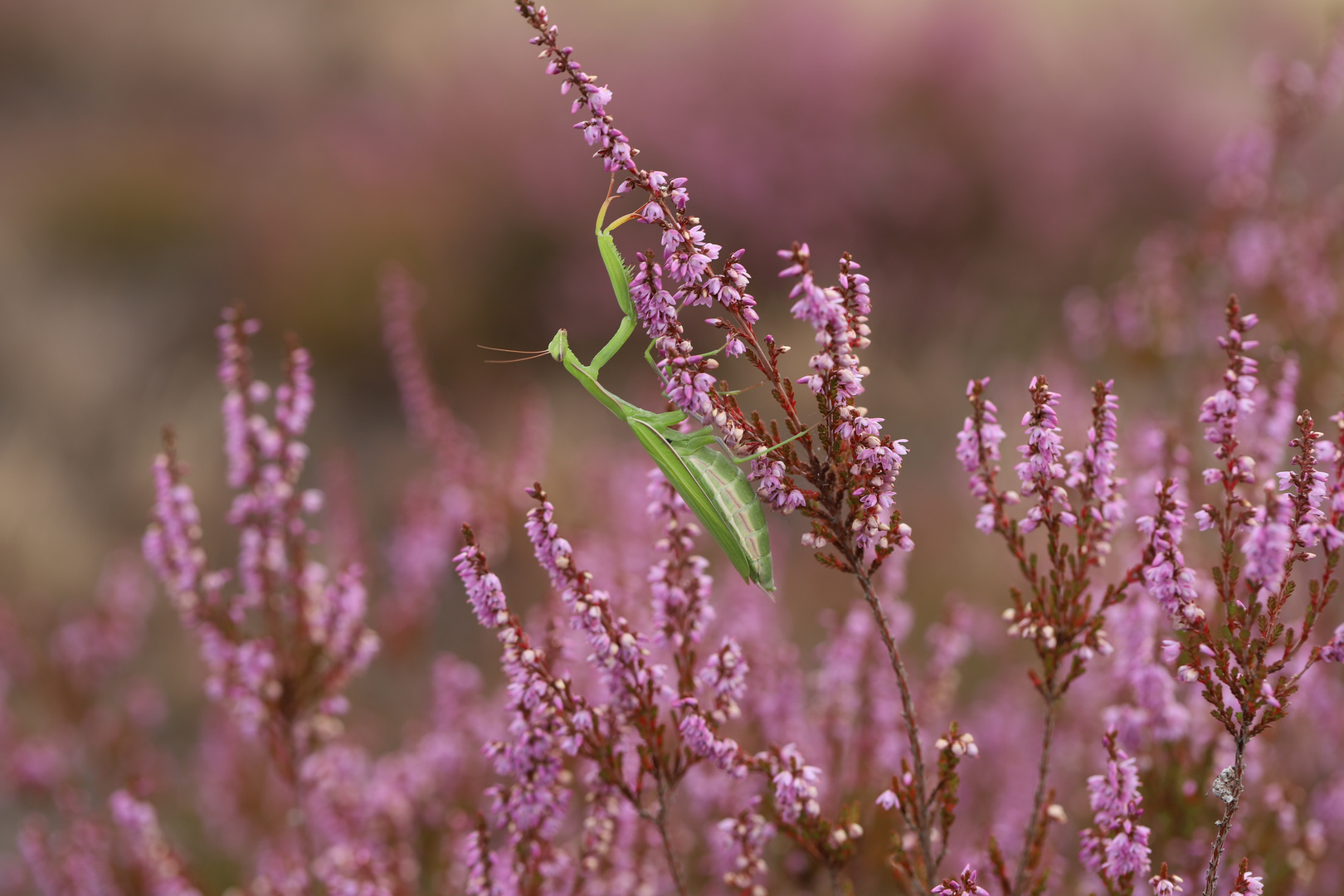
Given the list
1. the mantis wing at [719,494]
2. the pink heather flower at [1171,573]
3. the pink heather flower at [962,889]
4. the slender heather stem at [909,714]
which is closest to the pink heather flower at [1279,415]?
the pink heather flower at [1171,573]

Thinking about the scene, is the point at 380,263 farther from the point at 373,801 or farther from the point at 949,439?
the point at 373,801

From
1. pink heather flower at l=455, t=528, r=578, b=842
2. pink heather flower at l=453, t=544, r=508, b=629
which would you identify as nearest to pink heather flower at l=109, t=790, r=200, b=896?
pink heather flower at l=455, t=528, r=578, b=842

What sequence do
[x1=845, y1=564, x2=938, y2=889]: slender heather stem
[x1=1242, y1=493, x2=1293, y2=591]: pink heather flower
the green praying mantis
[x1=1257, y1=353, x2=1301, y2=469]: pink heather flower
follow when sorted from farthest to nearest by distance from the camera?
[x1=1257, y1=353, x2=1301, y2=469]: pink heather flower
the green praying mantis
[x1=845, y1=564, x2=938, y2=889]: slender heather stem
[x1=1242, y1=493, x2=1293, y2=591]: pink heather flower

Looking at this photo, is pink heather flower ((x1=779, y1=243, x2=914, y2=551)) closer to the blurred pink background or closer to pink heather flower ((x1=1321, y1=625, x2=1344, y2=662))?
pink heather flower ((x1=1321, y1=625, x2=1344, y2=662))

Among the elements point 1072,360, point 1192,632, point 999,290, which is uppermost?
point 999,290

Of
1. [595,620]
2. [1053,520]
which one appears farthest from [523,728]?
[1053,520]

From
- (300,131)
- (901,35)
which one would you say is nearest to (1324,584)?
(901,35)
